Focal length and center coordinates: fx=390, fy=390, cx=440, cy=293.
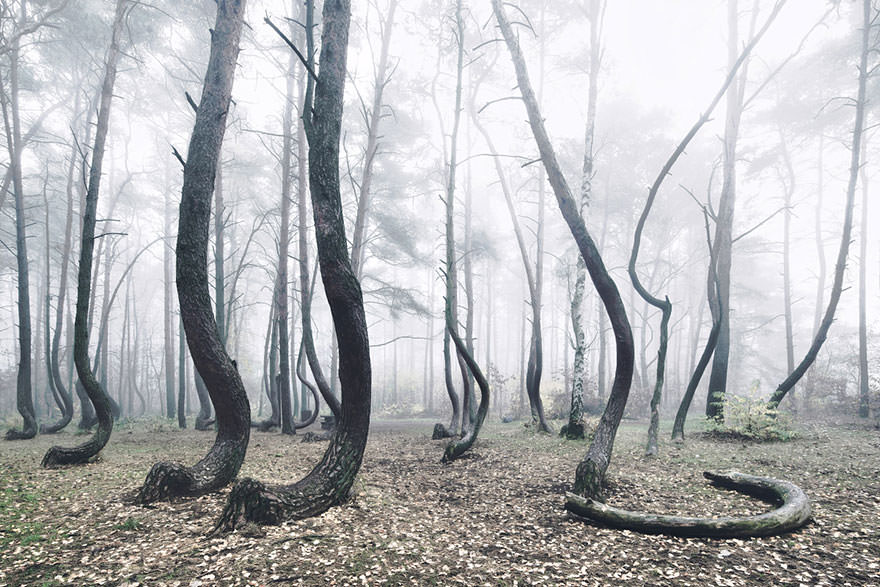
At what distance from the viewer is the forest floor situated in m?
2.73

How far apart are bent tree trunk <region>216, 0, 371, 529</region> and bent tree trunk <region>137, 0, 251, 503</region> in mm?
1332

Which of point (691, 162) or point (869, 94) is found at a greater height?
point (691, 162)

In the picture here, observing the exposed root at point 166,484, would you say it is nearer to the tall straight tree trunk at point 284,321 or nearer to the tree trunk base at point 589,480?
the tree trunk base at point 589,480

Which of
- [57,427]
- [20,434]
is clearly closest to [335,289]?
[20,434]

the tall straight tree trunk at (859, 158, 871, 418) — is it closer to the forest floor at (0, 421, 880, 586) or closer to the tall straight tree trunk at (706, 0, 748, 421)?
the tall straight tree trunk at (706, 0, 748, 421)

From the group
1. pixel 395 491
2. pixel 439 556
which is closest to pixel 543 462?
pixel 395 491

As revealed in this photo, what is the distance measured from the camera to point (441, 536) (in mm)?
3547

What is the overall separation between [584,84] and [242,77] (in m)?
11.0

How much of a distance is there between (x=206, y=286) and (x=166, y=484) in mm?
2144

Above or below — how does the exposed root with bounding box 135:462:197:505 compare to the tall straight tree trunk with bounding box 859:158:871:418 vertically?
below

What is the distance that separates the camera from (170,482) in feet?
13.3

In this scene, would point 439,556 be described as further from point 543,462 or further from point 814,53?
point 814,53

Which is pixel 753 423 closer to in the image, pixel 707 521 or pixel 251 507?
pixel 707 521

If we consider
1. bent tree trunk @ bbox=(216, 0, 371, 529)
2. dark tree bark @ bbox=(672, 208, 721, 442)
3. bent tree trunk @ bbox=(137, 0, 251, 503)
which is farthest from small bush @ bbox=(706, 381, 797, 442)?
bent tree trunk @ bbox=(137, 0, 251, 503)
